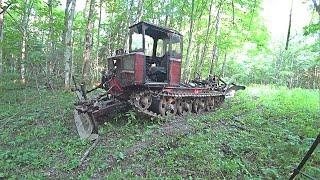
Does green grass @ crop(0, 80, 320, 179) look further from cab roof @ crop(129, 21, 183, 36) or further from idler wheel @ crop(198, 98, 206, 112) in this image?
cab roof @ crop(129, 21, 183, 36)

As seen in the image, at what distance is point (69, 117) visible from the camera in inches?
380

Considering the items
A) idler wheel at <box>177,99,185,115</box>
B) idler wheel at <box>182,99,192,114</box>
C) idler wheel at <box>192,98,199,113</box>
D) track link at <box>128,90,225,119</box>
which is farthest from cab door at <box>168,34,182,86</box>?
idler wheel at <box>192,98,199,113</box>

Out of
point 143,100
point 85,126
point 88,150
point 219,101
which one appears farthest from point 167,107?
point 219,101

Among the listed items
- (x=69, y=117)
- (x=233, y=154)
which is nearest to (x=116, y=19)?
(x=69, y=117)

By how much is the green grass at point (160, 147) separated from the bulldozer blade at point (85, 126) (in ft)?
0.68

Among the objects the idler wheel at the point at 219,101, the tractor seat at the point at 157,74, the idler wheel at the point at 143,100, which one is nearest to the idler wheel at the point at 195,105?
the tractor seat at the point at 157,74

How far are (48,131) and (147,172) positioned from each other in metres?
3.88

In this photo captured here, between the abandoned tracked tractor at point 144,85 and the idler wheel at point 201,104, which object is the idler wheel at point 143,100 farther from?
the idler wheel at point 201,104

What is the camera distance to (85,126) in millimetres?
8352

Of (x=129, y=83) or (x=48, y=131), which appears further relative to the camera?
(x=129, y=83)

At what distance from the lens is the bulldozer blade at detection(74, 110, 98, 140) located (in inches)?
297

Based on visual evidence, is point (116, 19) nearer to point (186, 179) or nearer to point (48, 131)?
point (48, 131)

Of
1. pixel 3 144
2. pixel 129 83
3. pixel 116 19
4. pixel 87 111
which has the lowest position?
pixel 3 144

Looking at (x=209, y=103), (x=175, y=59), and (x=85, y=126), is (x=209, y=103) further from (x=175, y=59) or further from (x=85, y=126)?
(x=85, y=126)
